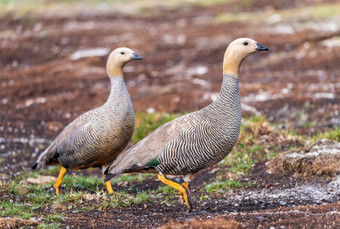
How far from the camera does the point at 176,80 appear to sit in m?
16.5

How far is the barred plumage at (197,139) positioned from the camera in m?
6.38

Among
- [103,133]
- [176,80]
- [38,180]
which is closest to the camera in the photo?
[103,133]

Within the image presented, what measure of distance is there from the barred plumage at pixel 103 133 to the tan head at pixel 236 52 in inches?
68.2

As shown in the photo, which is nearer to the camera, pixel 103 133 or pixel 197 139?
pixel 197 139

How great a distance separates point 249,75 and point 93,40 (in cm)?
846

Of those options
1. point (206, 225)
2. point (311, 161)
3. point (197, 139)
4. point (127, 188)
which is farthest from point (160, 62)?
point (206, 225)

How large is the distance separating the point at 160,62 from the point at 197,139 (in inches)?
509

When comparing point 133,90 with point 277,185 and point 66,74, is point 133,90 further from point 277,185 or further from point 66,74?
point 277,185

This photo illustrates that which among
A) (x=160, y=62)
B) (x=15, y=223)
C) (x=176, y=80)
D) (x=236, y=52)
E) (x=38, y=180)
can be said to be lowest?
→ (x=38, y=180)

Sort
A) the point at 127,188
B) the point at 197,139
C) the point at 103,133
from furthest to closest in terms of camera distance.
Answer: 1. the point at 127,188
2. the point at 103,133
3. the point at 197,139

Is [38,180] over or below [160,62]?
below

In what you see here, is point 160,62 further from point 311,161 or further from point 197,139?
point 197,139

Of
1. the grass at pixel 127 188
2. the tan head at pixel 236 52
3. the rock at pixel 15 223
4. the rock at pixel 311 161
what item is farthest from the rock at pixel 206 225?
the rock at pixel 311 161

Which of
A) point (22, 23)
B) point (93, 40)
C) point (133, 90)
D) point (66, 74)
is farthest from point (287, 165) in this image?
point (22, 23)
